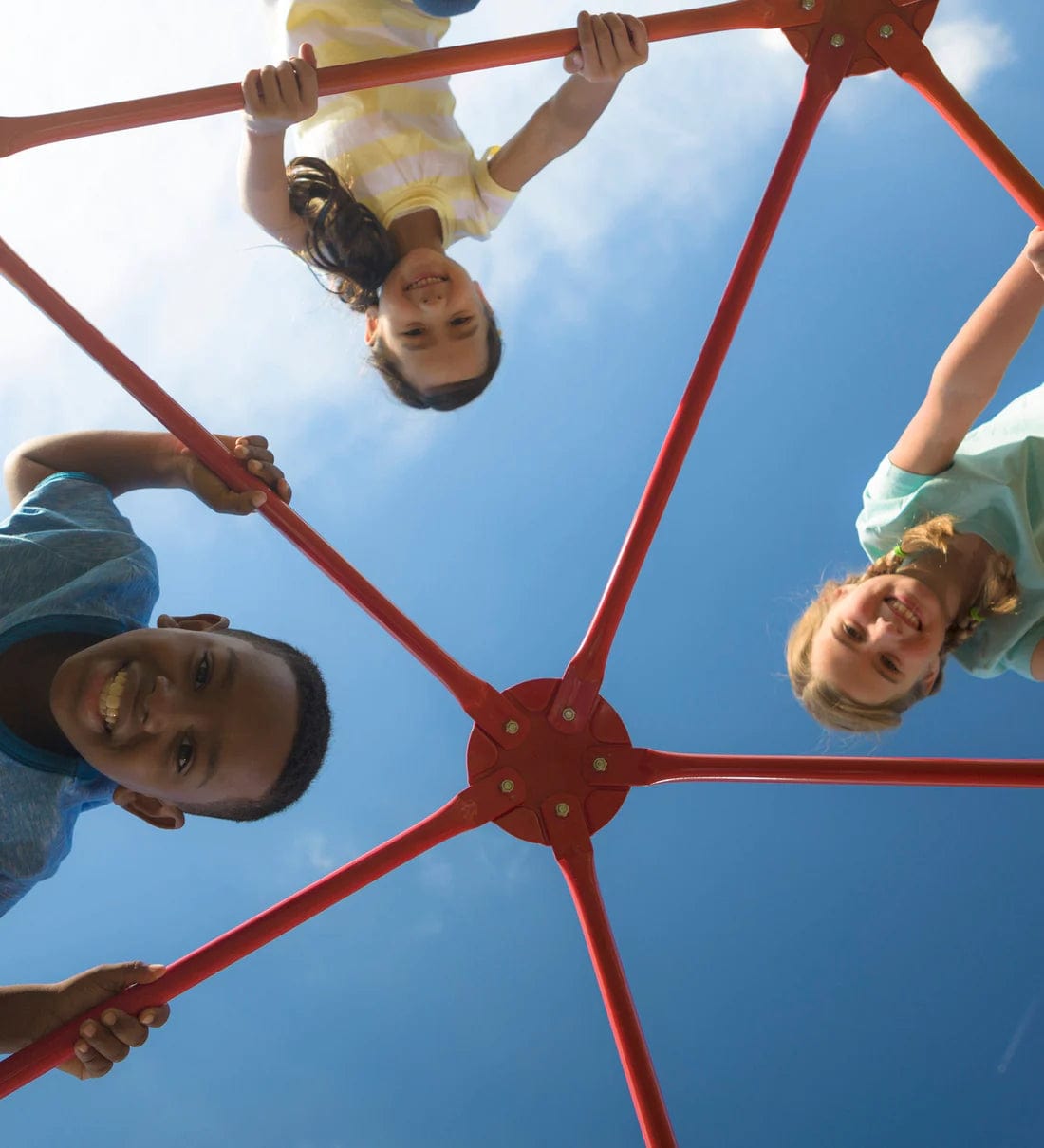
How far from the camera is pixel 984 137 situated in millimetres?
1465

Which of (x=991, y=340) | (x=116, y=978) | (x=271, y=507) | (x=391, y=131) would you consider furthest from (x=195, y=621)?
(x=991, y=340)

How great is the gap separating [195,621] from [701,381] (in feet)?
2.47

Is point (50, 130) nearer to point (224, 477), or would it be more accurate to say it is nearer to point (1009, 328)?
point (224, 477)

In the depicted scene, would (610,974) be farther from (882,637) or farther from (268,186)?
(268,186)

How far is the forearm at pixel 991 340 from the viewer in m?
1.57

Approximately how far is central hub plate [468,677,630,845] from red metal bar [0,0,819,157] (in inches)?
32.3

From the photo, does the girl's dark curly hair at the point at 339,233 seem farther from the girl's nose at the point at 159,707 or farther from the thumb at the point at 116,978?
the thumb at the point at 116,978

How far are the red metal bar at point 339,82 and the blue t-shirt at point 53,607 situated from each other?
0.46 m

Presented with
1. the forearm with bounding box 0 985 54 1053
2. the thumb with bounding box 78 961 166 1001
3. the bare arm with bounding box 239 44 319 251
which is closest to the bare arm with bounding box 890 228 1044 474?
the bare arm with bounding box 239 44 319 251

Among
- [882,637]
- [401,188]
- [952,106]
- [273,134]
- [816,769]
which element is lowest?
[816,769]

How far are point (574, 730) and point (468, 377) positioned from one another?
683mm

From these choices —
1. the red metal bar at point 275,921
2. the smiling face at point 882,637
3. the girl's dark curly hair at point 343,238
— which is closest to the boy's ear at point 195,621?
the red metal bar at point 275,921

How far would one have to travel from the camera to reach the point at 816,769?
1.50 meters

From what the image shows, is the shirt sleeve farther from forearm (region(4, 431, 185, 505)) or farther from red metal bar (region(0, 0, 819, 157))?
forearm (region(4, 431, 185, 505))
